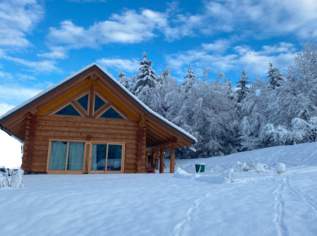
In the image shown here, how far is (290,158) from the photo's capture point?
69.5 feet

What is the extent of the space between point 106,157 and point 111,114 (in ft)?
6.66

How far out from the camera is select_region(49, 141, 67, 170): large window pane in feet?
46.4

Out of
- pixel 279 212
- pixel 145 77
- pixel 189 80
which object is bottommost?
pixel 279 212

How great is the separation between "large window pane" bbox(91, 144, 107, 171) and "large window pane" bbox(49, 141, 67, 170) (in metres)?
1.27

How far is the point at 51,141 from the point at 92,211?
9165mm

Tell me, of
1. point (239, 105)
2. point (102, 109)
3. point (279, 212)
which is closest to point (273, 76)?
point (239, 105)

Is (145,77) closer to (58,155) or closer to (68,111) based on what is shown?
(68,111)

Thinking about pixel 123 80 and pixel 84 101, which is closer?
pixel 84 101

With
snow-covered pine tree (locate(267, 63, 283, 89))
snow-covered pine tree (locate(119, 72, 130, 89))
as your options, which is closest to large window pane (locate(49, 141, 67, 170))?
snow-covered pine tree (locate(267, 63, 283, 89))

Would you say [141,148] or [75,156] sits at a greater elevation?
[141,148]

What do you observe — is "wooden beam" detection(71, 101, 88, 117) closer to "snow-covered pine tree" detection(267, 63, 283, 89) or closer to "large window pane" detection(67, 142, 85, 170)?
"large window pane" detection(67, 142, 85, 170)

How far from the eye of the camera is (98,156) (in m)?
14.7

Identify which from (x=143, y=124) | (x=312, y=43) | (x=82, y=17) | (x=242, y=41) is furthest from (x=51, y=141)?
(x=312, y=43)

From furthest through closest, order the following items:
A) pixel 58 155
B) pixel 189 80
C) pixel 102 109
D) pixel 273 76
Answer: pixel 189 80
pixel 273 76
pixel 102 109
pixel 58 155
